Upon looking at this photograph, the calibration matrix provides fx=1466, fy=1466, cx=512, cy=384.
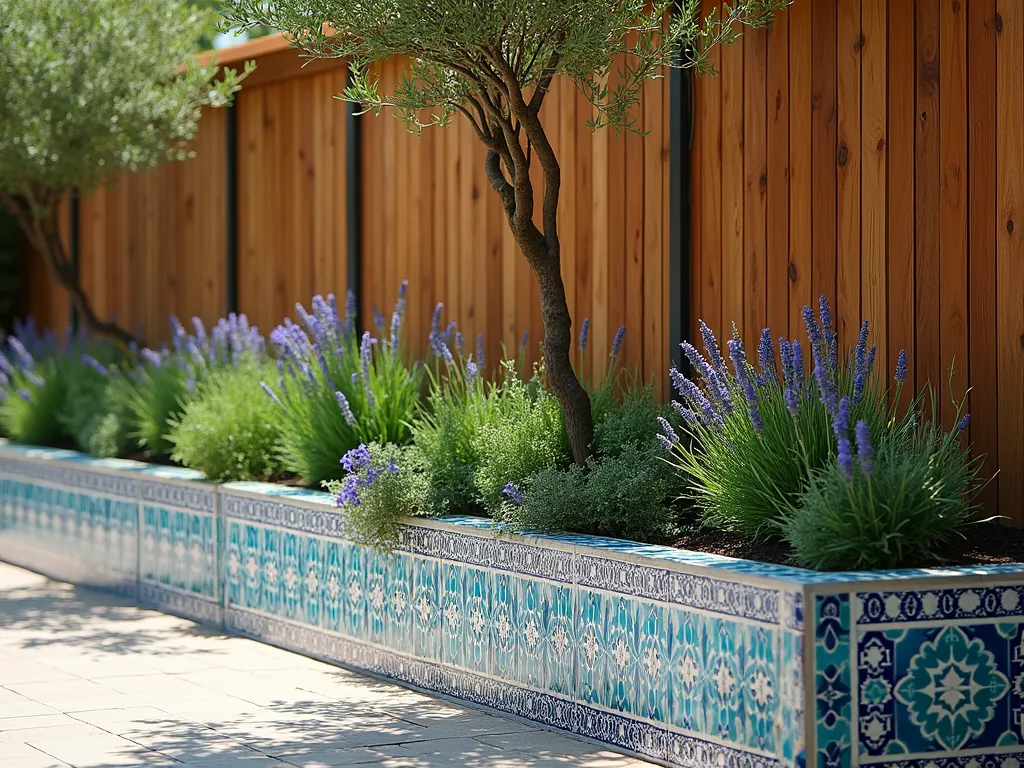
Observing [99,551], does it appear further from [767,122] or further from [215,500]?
[767,122]

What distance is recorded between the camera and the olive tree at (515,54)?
5023mm

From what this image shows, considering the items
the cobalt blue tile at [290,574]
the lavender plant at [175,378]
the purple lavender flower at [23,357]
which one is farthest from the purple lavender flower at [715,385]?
the purple lavender flower at [23,357]

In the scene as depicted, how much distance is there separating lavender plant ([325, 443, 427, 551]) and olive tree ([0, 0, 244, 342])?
144 inches

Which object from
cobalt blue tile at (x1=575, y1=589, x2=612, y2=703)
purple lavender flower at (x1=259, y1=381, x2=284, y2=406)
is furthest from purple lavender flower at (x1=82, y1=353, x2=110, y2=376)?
cobalt blue tile at (x1=575, y1=589, x2=612, y2=703)

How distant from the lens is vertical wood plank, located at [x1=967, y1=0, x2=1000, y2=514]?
16.3 ft

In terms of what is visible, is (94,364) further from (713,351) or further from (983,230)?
(983,230)

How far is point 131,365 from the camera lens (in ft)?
33.5

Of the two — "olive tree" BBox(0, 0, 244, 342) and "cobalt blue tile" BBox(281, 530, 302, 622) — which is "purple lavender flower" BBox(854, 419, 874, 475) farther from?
"olive tree" BBox(0, 0, 244, 342)

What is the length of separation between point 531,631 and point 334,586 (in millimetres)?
1402

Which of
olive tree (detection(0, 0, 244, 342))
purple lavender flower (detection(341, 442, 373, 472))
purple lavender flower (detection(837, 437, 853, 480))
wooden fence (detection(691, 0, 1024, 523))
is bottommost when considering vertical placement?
purple lavender flower (detection(341, 442, 373, 472))

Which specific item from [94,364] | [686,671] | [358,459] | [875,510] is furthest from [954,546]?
[94,364]

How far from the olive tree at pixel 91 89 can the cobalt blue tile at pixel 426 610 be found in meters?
4.11

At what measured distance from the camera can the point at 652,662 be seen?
15.0 ft

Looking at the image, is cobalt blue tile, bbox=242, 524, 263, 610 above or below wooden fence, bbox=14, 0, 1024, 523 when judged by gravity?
below
